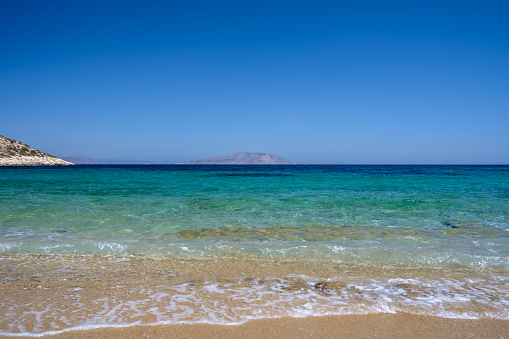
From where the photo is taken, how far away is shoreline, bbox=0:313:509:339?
3.15m

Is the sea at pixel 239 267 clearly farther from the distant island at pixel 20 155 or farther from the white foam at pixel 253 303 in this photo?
the distant island at pixel 20 155

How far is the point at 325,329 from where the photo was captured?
3.28 m

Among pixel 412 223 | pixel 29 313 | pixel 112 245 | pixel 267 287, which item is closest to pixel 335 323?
pixel 267 287

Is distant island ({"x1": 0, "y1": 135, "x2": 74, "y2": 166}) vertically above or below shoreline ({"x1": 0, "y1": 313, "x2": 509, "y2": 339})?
above

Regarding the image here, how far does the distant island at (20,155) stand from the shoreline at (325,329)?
290ft

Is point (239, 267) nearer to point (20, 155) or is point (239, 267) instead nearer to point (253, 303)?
point (253, 303)

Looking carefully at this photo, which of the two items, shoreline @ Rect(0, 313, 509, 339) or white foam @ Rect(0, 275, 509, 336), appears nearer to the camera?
shoreline @ Rect(0, 313, 509, 339)

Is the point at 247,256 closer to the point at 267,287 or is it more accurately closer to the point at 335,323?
the point at 267,287

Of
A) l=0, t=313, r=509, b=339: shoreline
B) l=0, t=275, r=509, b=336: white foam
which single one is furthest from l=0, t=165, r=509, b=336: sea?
l=0, t=313, r=509, b=339: shoreline

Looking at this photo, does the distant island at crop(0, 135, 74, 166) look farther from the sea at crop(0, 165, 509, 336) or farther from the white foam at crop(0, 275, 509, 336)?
the white foam at crop(0, 275, 509, 336)

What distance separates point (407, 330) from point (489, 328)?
0.90 metres

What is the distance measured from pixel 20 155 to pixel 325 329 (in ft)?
311

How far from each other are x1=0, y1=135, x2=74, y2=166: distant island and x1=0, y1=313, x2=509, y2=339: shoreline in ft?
290

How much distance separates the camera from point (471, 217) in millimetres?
9852
